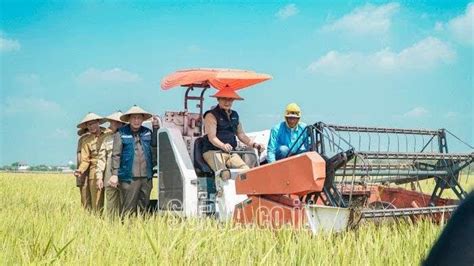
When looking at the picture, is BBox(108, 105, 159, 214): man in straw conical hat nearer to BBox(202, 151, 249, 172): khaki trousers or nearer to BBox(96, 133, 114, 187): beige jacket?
BBox(96, 133, 114, 187): beige jacket

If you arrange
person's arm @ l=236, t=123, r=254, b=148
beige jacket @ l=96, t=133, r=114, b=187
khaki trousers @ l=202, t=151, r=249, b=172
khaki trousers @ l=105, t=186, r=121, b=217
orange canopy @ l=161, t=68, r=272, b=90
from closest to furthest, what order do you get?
khaki trousers @ l=202, t=151, r=249, b=172
orange canopy @ l=161, t=68, r=272, b=90
person's arm @ l=236, t=123, r=254, b=148
khaki trousers @ l=105, t=186, r=121, b=217
beige jacket @ l=96, t=133, r=114, b=187

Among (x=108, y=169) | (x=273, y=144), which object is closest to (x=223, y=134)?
(x=273, y=144)

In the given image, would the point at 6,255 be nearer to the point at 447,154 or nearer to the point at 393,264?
the point at 393,264

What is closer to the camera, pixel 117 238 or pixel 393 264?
pixel 393 264

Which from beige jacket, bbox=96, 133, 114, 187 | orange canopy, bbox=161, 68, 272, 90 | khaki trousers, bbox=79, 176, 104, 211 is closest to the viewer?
orange canopy, bbox=161, 68, 272, 90

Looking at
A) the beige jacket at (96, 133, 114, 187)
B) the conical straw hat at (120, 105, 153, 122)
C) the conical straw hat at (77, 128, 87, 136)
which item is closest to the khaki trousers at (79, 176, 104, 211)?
the beige jacket at (96, 133, 114, 187)

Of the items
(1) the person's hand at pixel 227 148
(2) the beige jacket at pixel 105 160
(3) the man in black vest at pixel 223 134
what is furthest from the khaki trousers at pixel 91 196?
(1) the person's hand at pixel 227 148

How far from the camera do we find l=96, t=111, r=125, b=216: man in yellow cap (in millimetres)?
9164

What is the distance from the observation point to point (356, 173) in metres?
6.50

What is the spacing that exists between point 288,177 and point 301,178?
167mm

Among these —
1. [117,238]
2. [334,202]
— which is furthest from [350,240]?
[117,238]

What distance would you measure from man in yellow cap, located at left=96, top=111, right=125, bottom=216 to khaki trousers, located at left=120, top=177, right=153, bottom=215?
256 millimetres

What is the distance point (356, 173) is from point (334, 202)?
1.24ft

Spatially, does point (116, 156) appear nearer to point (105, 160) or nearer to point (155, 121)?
point (155, 121)
